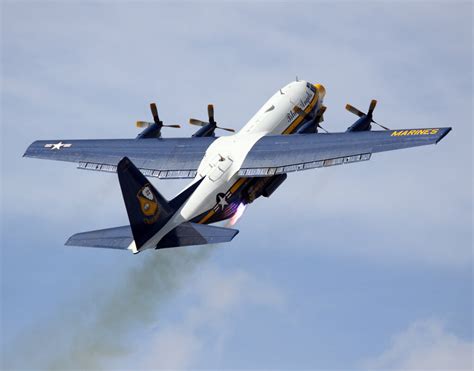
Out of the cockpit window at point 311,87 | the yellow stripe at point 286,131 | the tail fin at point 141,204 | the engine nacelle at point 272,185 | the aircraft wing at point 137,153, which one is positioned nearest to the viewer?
the tail fin at point 141,204

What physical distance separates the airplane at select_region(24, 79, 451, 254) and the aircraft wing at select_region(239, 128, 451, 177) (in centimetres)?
6

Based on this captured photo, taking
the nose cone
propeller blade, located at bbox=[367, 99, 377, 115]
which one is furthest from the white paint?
propeller blade, located at bbox=[367, 99, 377, 115]

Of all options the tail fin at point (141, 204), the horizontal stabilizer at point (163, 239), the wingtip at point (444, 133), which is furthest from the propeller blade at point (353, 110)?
the horizontal stabilizer at point (163, 239)

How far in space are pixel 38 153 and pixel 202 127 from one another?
37.8 ft

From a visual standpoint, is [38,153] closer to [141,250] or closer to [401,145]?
[141,250]

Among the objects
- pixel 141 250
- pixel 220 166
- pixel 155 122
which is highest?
pixel 155 122

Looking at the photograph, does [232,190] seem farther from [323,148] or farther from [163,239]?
[163,239]

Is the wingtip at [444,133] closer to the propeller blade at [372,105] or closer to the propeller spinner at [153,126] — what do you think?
the propeller blade at [372,105]

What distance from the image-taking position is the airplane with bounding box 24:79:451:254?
222ft

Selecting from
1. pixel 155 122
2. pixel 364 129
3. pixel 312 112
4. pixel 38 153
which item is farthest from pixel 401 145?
pixel 38 153

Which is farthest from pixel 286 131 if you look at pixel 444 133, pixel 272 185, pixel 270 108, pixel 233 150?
pixel 444 133

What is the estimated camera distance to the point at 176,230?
6844 centimetres

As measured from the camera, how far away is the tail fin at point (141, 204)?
65.5m

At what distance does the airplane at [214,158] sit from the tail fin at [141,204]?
0.18 feet
